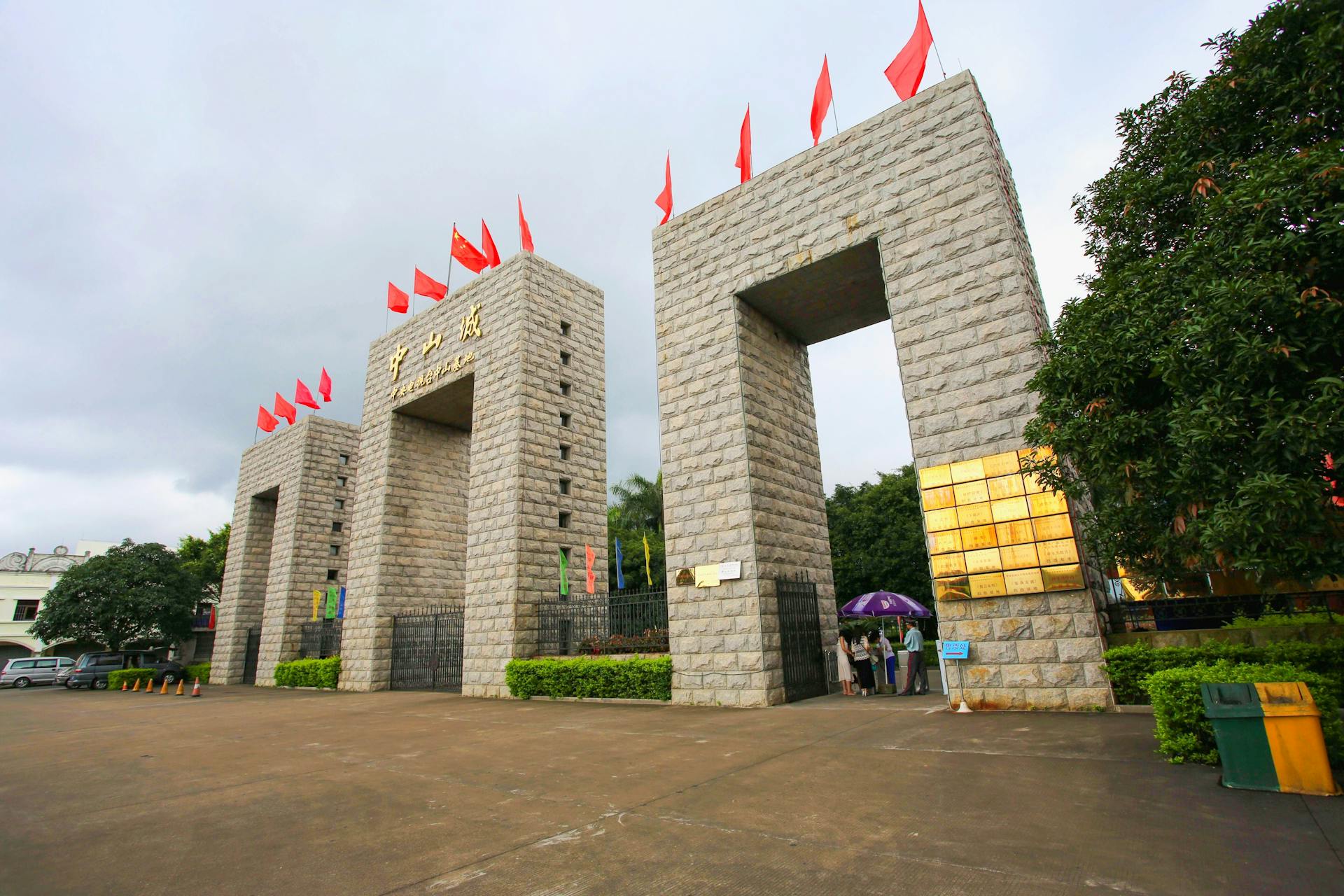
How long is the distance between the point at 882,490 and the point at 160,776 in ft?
91.1

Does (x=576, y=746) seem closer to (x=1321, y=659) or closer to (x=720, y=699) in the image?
(x=720, y=699)

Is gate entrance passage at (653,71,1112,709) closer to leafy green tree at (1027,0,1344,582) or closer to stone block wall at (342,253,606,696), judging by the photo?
leafy green tree at (1027,0,1344,582)

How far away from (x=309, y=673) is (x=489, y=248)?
14256 mm

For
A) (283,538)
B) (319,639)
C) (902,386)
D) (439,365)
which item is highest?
(439,365)

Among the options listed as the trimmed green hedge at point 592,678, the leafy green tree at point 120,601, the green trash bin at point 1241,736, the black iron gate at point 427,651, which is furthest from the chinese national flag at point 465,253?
the leafy green tree at point 120,601

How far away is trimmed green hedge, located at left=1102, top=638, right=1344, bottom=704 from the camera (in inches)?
246

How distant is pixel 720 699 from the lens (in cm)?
1130

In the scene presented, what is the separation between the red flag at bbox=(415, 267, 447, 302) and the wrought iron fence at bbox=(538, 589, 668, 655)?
33.4 ft

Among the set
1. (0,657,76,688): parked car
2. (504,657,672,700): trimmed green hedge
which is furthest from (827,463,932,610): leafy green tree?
(0,657,76,688): parked car

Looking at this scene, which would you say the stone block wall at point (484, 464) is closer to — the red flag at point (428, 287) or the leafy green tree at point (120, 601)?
the red flag at point (428, 287)

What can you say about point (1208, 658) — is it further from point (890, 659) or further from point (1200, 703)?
point (890, 659)

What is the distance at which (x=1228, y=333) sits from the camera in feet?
15.1

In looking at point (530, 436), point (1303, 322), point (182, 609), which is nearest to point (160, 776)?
point (530, 436)

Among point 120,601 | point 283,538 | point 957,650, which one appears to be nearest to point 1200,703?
point 957,650
